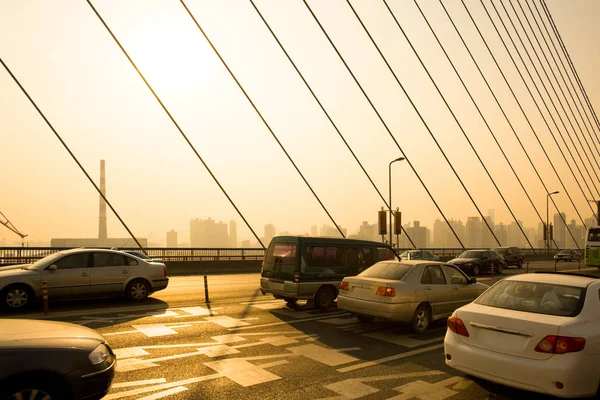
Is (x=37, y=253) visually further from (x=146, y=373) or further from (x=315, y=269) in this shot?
(x=146, y=373)

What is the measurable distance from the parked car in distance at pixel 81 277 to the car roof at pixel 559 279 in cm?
998

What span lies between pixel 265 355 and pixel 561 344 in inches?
170

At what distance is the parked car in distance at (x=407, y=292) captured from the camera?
920 cm

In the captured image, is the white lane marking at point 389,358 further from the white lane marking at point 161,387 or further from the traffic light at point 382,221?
the traffic light at point 382,221

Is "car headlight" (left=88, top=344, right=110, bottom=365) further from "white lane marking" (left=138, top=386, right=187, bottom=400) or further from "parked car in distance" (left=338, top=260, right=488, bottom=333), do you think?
"parked car in distance" (left=338, top=260, right=488, bottom=333)

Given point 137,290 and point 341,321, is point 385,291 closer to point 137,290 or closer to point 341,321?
point 341,321

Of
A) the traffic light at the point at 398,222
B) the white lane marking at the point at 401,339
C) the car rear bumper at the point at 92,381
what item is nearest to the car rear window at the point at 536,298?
the white lane marking at the point at 401,339

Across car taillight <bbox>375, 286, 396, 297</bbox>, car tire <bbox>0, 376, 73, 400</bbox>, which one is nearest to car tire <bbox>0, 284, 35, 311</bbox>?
car tire <bbox>0, 376, 73, 400</bbox>

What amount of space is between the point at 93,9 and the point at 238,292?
658 inches

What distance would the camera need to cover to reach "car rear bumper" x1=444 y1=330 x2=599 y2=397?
4863 millimetres

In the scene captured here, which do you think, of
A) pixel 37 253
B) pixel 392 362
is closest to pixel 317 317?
pixel 392 362

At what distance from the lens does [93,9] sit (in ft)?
76.4

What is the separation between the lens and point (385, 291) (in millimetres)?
9227

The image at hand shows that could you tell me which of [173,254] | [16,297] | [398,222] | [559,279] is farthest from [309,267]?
[398,222]
